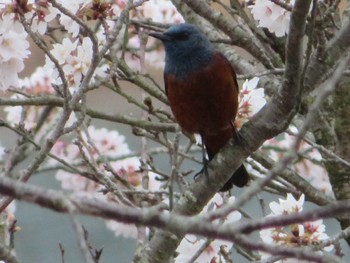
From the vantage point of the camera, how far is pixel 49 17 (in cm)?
325

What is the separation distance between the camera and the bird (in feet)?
13.0

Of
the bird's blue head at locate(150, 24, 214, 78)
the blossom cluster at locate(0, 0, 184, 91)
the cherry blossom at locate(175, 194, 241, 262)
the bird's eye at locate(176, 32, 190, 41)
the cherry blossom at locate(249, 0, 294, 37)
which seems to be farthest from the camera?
the bird's eye at locate(176, 32, 190, 41)

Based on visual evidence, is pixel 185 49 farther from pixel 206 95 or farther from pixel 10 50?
pixel 10 50

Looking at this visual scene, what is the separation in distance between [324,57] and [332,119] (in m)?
1.56

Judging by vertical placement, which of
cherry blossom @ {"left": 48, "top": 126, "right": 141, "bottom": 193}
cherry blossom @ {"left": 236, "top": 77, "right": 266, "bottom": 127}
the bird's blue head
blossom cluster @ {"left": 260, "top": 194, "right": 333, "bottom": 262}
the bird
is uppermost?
cherry blossom @ {"left": 48, "top": 126, "right": 141, "bottom": 193}

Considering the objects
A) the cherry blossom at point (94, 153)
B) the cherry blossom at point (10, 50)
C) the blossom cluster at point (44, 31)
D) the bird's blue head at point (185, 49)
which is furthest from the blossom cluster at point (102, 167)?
the cherry blossom at point (10, 50)

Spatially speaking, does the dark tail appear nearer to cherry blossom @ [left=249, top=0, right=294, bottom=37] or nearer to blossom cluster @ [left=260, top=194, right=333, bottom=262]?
cherry blossom @ [left=249, top=0, right=294, bottom=37]

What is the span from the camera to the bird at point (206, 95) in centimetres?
395

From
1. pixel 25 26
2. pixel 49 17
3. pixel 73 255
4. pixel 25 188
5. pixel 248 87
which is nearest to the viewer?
pixel 25 188

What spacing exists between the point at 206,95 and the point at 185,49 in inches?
15.8

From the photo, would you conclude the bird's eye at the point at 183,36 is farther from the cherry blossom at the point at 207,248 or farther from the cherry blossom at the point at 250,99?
the cherry blossom at the point at 207,248

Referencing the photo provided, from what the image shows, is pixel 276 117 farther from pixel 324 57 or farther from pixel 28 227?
pixel 28 227

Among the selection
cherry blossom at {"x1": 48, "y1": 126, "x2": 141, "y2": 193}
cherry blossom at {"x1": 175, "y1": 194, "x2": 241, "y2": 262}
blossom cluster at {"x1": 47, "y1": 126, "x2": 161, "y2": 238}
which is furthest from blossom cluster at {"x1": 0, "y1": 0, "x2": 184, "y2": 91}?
cherry blossom at {"x1": 48, "y1": 126, "x2": 141, "y2": 193}

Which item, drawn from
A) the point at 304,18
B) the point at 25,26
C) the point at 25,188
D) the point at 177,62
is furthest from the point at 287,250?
the point at 177,62
